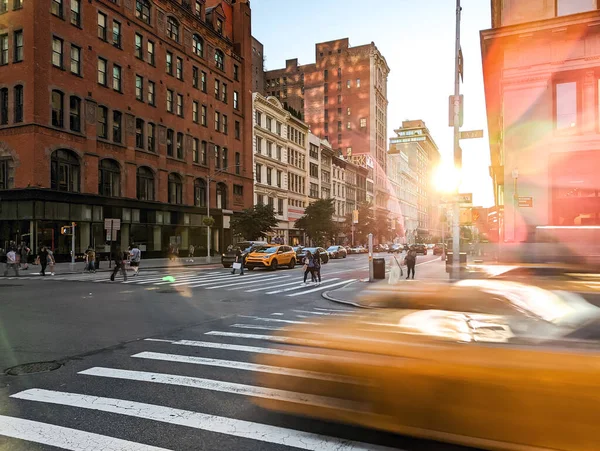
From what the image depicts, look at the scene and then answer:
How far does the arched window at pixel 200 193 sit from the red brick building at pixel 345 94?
65.5 metres

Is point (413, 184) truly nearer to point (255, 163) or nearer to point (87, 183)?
point (255, 163)

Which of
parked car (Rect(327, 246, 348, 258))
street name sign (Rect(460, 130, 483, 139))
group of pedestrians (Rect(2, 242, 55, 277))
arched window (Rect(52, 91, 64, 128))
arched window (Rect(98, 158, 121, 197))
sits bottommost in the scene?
parked car (Rect(327, 246, 348, 258))

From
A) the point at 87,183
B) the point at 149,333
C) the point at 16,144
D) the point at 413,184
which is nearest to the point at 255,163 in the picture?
the point at 87,183

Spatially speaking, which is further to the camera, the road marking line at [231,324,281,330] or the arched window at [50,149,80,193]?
the arched window at [50,149,80,193]

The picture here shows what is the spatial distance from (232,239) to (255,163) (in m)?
11.2

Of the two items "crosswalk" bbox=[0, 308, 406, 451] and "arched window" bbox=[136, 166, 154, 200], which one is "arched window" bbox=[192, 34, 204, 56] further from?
"crosswalk" bbox=[0, 308, 406, 451]

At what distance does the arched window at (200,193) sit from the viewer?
49.7 meters

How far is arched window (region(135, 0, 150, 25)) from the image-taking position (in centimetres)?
4200

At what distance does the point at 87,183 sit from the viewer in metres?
35.3

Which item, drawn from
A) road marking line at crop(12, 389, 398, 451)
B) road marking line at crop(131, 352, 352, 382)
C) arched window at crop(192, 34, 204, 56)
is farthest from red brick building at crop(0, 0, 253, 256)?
road marking line at crop(12, 389, 398, 451)

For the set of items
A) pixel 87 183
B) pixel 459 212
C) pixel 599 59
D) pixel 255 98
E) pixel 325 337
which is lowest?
pixel 325 337

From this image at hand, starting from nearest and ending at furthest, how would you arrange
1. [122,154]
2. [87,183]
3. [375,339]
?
[375,339] < [87,183] < [122,154]

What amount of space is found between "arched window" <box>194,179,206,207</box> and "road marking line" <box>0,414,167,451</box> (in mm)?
45898

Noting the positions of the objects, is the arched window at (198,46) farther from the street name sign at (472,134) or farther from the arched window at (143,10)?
the street name sign at (472,134)
